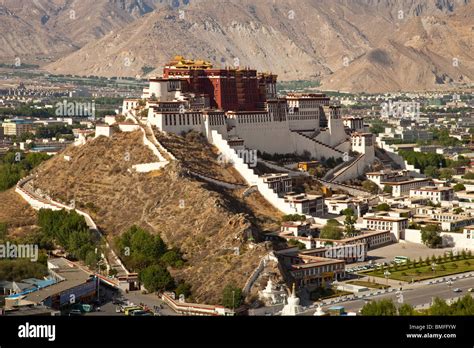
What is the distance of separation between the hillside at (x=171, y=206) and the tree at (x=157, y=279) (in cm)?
86

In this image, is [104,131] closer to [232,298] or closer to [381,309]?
[232,298]

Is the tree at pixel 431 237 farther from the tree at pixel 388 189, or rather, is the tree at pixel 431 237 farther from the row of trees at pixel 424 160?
the row of trees at pixel 424 160

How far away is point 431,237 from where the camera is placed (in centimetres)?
5031

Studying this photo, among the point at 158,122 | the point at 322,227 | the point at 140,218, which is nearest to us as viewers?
the point at 140,218

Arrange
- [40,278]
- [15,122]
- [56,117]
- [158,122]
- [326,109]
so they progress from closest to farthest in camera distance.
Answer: [40,278], [158,122], [326,109], [15,122], [56,117]

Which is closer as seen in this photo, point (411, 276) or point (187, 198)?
point (411, 276)

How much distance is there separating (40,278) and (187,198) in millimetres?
9434

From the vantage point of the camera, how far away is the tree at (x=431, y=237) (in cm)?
5019

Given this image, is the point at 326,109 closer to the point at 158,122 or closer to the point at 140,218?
the point at 158,122

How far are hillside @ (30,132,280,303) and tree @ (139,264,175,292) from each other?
86 cm

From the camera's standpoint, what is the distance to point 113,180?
52.1m

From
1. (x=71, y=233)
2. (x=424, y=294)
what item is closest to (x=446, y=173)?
(x=71, y=233)
